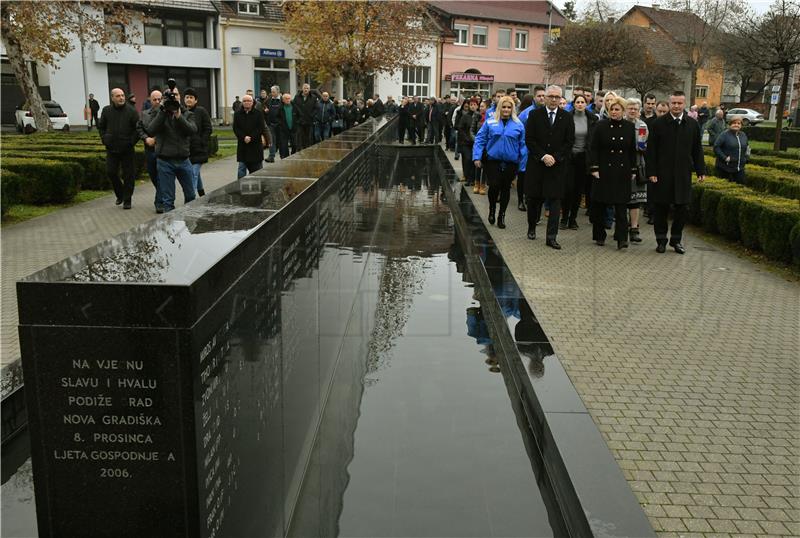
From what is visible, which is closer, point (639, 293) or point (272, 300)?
point (272, 300)

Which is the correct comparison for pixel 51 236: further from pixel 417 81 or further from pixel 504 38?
pixel 504 38

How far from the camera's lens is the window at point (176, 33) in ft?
167

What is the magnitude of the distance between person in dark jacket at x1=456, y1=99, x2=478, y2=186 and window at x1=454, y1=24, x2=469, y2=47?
45.9 meters

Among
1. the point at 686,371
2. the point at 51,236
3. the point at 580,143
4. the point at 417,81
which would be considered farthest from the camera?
the point at 417,81

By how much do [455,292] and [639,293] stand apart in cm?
214

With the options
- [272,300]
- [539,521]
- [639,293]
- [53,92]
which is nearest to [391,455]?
[539,521]

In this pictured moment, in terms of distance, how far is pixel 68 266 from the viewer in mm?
2289

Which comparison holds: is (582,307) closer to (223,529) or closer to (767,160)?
(223,529)

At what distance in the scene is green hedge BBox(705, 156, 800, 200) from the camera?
14047 millimetres

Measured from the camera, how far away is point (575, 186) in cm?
1309

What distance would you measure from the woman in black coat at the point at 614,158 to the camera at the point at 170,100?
6.11m

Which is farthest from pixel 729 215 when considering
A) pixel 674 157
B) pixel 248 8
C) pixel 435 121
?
pixel 248 8

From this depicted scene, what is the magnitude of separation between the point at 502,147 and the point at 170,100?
5.18m

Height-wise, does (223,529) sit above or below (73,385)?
below
